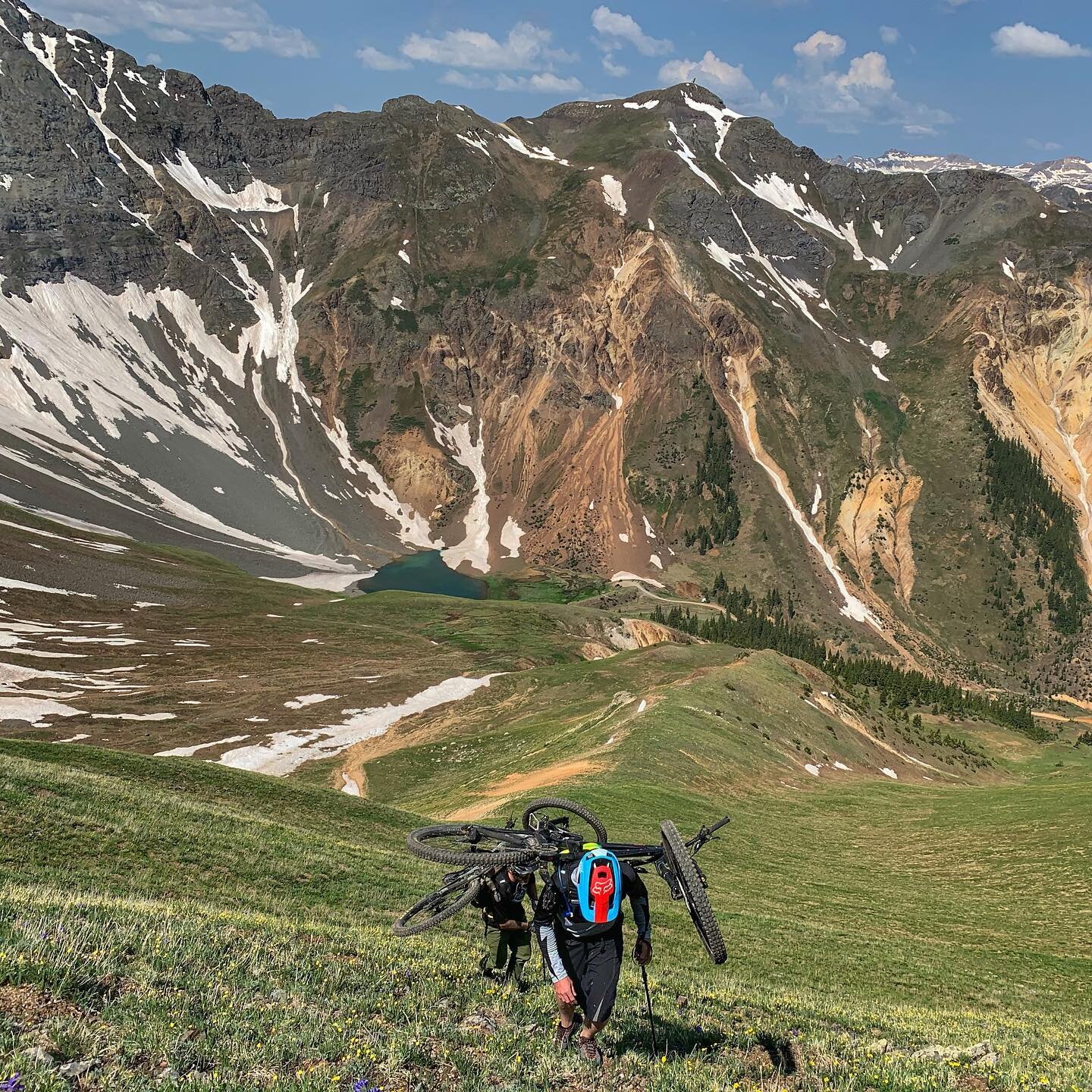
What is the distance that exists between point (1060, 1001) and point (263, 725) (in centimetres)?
6206

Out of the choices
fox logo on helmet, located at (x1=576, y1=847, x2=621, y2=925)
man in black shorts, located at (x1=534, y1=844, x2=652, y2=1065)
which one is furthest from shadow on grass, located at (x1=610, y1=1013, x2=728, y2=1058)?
fox logo on helmet, located at (x1=576, y1=847, x2=621, y2=925)

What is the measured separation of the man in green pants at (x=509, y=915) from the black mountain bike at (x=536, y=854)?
246mm

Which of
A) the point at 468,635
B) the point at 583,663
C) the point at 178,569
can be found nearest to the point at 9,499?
the point at 178,569

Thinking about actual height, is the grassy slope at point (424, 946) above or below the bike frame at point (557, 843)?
below

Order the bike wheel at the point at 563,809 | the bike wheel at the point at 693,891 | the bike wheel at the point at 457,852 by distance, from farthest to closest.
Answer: the bike wheel at the point at 563,809 → the bike wheel at the point at 457,852 → the bike wheel at the point at 693,891

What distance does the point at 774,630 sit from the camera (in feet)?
501

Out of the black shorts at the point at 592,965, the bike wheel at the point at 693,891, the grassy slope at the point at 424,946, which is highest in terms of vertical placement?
the bike wheel at the point at 693,891

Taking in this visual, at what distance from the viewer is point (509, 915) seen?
34.3 feet

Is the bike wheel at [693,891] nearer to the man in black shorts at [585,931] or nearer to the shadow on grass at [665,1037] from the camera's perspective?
the man in black shorts at [585,931]

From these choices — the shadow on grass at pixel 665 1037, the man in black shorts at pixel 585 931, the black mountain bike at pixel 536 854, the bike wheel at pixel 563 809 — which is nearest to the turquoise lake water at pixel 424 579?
the bike wheel at pixel 563 809

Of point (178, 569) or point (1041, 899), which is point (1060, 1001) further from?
point (178, 569)

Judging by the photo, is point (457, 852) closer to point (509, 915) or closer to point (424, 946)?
point (509, 915)

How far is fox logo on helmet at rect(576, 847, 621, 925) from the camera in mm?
9070

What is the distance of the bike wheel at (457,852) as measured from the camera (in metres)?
9.30
